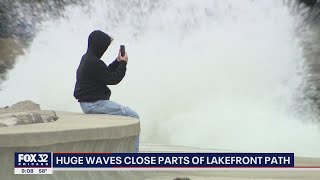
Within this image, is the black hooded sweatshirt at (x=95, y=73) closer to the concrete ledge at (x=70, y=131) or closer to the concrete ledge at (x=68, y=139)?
the concrete ledge at (x=70, y=131)

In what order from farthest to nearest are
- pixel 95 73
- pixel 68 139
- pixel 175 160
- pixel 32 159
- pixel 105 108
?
pixel 105 108, pixel 95 73, pixel 175 160, pixel 68 139, pixel 32 159

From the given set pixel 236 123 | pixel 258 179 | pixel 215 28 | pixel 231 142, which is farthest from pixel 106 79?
pixel 215 28

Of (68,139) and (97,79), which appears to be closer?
(68,139)

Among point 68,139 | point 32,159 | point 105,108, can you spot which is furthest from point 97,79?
point 32,159

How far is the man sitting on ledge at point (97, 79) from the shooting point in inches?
274

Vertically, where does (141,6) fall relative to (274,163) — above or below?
above

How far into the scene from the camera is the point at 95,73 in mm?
6980

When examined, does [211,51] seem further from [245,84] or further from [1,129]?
[1,129]

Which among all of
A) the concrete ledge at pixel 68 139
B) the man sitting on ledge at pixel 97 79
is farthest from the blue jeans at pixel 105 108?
the concrete ledge at pixel 68 139

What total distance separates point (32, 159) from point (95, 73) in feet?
7.35

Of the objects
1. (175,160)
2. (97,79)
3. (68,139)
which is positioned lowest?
(175,160)

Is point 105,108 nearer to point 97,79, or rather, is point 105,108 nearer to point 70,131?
point 97,79

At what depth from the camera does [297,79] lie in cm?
1396

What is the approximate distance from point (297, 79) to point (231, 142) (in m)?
4.66
